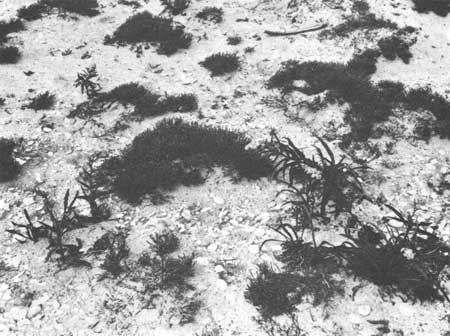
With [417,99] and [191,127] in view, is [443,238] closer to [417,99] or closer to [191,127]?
[417,99]

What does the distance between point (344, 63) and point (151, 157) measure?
578 cm

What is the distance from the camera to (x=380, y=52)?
36.0 feet

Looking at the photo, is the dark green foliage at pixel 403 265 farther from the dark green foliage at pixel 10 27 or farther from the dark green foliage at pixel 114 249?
the dark green foliage at pixel 10 27

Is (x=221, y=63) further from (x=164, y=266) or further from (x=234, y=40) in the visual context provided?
(x=164, y=266)

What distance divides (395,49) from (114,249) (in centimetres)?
883

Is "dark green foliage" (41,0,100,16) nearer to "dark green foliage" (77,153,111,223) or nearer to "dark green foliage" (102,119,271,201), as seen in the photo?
"dark green foliage" (102,119,271,201)

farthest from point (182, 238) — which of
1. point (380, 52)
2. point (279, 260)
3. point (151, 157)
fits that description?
point (380, 52)

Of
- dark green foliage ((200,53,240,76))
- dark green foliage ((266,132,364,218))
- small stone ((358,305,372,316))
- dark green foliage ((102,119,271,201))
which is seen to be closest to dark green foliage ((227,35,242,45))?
dark green foliage ((200,53,240,76))

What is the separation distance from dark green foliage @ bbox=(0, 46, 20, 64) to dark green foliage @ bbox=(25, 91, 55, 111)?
2.22 meters

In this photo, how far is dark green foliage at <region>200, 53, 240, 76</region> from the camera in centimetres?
1067

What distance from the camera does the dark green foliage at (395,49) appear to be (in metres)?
10.8

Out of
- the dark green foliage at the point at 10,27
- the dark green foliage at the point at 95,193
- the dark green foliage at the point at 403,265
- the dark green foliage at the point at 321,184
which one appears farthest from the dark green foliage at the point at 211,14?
the dark green foliage at the point at 403,265

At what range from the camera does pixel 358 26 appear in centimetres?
1186

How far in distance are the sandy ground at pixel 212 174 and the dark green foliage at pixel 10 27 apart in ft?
1.16
